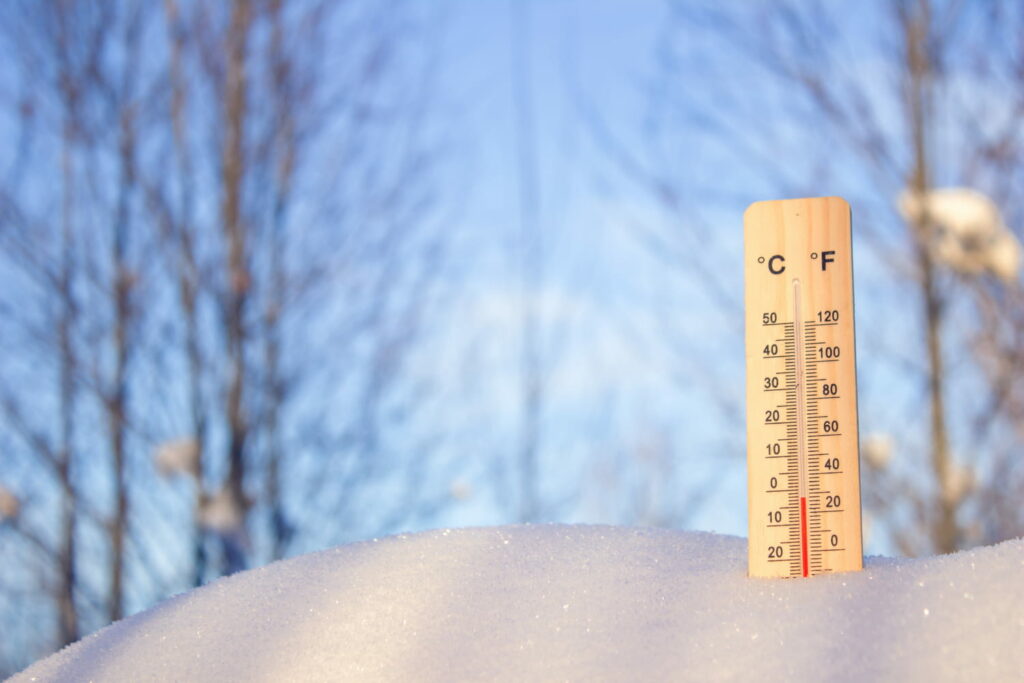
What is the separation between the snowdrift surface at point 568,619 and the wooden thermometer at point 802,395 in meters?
0.07

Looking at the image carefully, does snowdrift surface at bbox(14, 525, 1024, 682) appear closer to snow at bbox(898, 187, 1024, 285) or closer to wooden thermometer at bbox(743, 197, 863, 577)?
wooden thermometer at bbox(743, 197, 863, 577)

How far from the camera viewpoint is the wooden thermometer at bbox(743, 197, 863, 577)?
5.21 ft

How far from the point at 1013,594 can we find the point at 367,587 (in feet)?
3.01

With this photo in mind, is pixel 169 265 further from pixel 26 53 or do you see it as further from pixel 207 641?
pixel 207 641

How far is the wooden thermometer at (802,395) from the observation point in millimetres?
1588

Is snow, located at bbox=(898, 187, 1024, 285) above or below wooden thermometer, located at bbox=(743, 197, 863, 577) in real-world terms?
above

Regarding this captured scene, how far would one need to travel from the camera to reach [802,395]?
1.62 m

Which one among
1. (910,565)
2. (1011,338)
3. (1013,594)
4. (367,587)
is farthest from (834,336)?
(1011,338)

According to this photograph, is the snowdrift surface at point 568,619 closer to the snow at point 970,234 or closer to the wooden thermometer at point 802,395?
the wooden thermometer at point 802,395


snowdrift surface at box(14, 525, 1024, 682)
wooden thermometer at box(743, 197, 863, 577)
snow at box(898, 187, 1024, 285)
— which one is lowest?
snowdrift surface at box(14, 525, 1024, 682)

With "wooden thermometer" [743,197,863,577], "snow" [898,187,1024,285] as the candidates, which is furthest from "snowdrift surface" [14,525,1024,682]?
"snow" [898,187,1024,285]

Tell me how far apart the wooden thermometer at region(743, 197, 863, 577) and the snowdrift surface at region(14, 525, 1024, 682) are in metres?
0.07

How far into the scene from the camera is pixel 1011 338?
4688mm

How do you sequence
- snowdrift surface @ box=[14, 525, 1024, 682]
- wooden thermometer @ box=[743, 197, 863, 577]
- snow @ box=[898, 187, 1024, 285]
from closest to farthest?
snowdrift surface @ box=[14, 525, 1024, 682], wooden thermometer @ box=[743, 197, 863, 577], snow @ box=[898, 187, 1024, 285]
